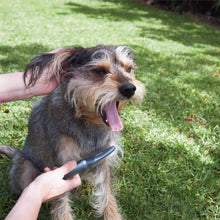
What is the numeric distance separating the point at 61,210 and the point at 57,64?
1.61 m

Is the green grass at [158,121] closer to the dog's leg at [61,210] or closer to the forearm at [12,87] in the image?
the dog's leg at [61,210]

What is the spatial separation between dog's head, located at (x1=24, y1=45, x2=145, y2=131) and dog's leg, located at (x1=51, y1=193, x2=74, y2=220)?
1006mm

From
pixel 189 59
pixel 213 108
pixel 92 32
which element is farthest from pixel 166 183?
pixel 92 32

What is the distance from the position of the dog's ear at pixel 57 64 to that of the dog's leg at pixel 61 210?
1.35m

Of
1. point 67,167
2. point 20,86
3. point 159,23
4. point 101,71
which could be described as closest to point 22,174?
point 67,167

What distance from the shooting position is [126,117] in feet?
14.2

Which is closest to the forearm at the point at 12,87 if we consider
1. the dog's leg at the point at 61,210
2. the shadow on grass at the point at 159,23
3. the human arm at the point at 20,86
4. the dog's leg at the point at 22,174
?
the human arm at the point at 20,86

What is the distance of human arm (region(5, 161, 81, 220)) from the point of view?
1479 mm

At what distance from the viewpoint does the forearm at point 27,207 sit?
1.45 metres

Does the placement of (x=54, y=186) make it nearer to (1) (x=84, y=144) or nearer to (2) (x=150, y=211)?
(1) (x=84, y=144)

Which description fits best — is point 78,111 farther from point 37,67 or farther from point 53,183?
point 53,183

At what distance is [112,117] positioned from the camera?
2.33m

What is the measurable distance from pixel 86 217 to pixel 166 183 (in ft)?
3.78

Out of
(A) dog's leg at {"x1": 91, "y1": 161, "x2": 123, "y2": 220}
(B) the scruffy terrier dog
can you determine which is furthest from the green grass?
(B) the scruffy terrier dog
